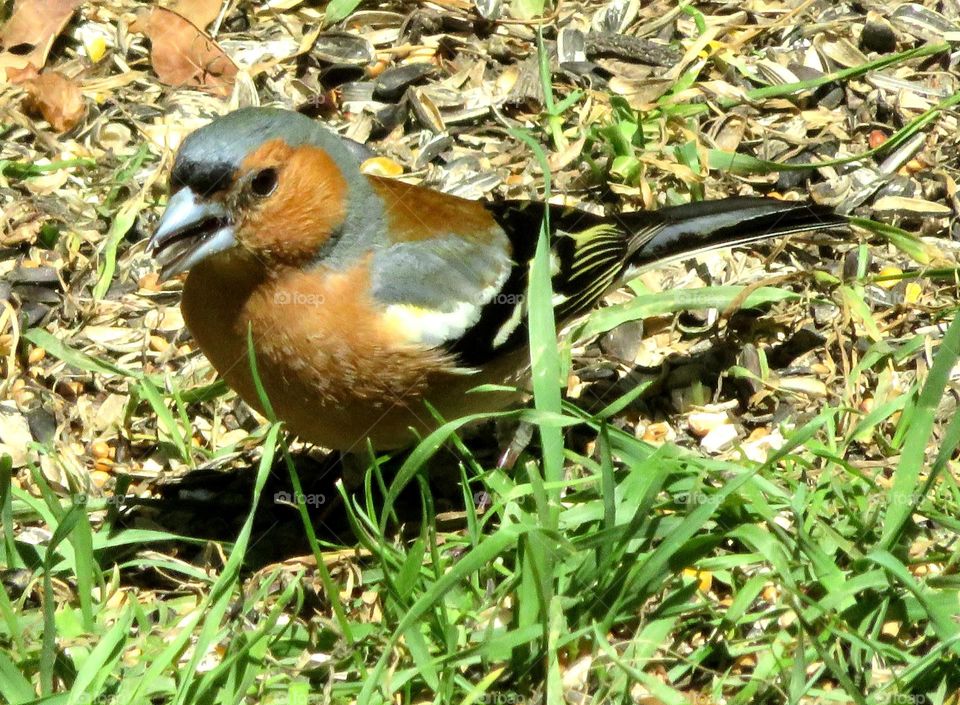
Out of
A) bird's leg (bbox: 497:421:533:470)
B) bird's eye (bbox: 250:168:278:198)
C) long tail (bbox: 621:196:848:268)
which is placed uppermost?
bird's eye (bbox: 250:168:278:198)

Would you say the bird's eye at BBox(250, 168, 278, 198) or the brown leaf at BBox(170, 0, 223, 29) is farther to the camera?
the brown leaf at BBox(170, 0, 223, 29)

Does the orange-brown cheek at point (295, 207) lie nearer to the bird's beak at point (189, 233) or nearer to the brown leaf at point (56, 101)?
the bird's beak at point (189, 233)

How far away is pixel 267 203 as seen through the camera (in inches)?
133

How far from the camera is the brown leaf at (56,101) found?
4984mm

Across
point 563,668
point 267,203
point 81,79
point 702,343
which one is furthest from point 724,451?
point 81,79

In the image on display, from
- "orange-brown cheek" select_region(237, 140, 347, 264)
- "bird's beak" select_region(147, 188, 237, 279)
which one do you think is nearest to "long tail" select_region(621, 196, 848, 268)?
"orange-brown cheek" select_region(237, 140, 347, 264)

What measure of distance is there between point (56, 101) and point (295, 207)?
2.04m

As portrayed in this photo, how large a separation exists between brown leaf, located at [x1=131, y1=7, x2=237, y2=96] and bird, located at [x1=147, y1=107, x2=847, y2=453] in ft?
5.15

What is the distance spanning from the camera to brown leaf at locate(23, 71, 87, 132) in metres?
4.98

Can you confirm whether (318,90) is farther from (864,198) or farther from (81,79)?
(864,198)

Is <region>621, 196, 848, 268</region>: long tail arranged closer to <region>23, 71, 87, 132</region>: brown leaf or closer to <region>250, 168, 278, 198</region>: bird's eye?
<region>250, 168, 278, 198</region>: bird's eye

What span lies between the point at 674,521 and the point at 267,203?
143cm

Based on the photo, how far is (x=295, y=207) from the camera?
347 cm

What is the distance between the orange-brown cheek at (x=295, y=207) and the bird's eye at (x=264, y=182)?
15 mm
